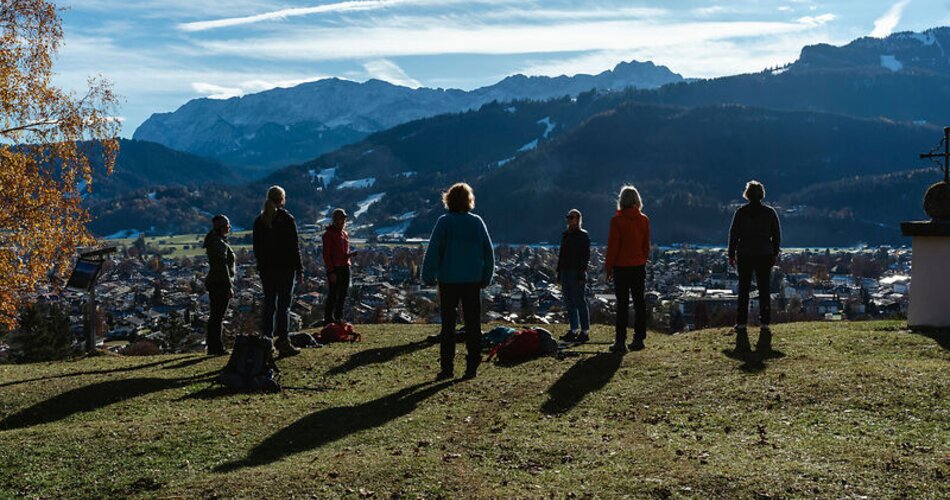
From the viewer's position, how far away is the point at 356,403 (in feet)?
36.6

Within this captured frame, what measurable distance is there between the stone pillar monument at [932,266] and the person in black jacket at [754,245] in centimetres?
305

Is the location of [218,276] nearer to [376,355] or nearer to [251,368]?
[376,355]

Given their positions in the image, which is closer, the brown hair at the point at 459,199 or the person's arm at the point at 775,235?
the brown hair at the point at 459,199

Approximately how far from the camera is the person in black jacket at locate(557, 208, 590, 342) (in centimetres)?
1588

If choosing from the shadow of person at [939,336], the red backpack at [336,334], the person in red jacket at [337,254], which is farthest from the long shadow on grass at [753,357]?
the person in red jacket at [337,254]

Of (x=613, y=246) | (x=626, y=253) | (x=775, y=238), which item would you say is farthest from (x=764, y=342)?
(x=613, y=246)

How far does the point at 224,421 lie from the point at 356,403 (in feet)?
5.90

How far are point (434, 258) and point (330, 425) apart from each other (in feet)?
9.70

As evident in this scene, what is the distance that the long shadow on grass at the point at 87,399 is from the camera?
11172 mm

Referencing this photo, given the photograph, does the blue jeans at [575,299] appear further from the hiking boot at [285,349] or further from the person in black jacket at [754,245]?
the hiking boot at [285,349]

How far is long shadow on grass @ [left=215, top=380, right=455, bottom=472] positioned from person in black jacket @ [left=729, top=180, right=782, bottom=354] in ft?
20.4

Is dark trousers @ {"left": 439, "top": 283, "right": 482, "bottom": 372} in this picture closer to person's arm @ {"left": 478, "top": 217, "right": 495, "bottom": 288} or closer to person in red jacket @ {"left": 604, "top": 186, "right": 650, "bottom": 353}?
person's arm @ {"left": 478, "top": 217, "right": 495, "bottom": 288}

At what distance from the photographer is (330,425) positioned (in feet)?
32.9

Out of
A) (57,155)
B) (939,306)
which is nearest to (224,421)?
(939,306)
